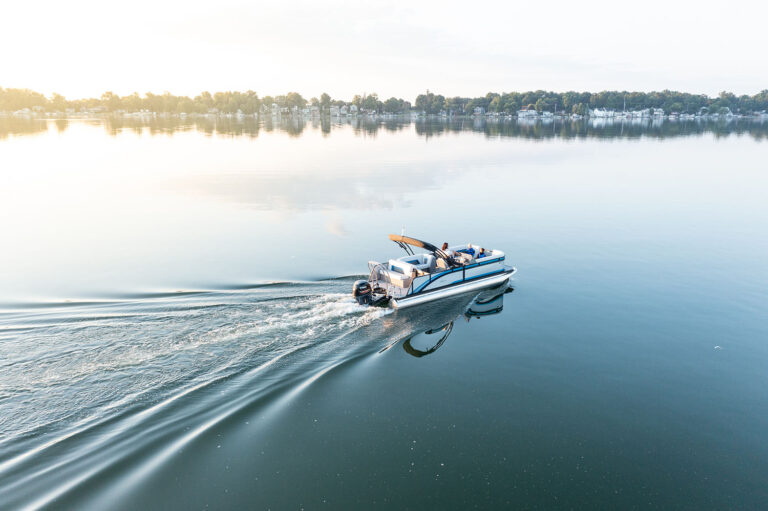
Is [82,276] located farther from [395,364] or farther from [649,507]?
[649,507]

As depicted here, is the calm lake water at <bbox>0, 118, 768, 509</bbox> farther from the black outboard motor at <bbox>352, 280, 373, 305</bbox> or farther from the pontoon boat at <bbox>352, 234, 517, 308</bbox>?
the pontoon boat at <bbox>352, 234, 517, 308</bbox>

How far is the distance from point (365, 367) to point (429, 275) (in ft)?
28.4

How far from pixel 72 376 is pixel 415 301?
16790 millimetres

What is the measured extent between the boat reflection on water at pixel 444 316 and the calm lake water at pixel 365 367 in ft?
0.65

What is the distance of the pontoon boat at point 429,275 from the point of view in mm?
26266

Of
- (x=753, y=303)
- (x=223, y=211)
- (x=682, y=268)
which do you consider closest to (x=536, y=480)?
(x=753, y=303)

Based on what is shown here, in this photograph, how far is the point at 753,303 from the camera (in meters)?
27.4

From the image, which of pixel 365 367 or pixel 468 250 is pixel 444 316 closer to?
pixel 468 250

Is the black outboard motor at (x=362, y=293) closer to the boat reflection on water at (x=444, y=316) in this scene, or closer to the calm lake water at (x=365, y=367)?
the calm lake water at (x=365, y=367)

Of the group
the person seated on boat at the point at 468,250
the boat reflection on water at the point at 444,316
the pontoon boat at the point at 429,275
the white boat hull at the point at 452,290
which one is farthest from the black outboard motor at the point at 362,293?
the person seated on boat at the point at 468,250

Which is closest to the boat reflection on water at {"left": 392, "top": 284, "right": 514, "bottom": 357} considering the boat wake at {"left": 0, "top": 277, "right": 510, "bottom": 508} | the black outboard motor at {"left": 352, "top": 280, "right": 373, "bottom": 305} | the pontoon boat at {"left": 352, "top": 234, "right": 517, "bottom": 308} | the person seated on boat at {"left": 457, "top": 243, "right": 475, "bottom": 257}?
the boat wake at {"left": 0, "top": 277, "right": 510, "bottom": 508}

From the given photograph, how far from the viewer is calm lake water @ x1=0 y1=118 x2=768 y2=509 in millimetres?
13820

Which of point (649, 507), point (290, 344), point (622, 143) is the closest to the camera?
point (649, 507)

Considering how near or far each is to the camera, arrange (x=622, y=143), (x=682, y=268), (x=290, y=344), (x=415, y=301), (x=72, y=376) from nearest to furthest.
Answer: (x=72, y=376) → (x=290, y=344) → (x=415, y=301) → (x=682, y=268) → (x=622, y=143)
